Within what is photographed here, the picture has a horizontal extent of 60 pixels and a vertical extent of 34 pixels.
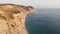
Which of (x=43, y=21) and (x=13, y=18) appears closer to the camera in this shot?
(x=13, y=18)

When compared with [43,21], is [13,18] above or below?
above

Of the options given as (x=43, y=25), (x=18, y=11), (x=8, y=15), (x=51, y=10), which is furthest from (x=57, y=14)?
(x=8, y=15)

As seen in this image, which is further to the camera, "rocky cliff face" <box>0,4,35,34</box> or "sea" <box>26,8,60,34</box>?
"sea" <box>26,8,60,34</box>

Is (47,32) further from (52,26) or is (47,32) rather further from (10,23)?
(10,23)

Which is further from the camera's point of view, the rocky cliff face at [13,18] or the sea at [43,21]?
the sea at [43,21]
